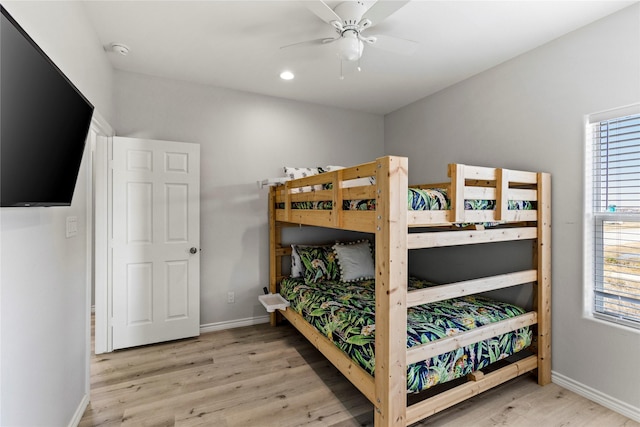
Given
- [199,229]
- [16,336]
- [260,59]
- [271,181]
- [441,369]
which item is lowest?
[441,369]

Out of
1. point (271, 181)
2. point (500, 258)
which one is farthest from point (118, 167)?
point (500, 258)

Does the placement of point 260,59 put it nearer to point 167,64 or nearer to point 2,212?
point 167,64

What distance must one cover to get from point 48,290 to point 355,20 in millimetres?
2257

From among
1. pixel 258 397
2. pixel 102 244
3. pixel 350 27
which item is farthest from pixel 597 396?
pixel 102 244

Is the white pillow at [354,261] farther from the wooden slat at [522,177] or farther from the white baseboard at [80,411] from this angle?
the white baseboard at [80,411]

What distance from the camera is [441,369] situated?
183cm

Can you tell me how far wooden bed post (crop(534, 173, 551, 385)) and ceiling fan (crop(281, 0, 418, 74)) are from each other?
1447mm

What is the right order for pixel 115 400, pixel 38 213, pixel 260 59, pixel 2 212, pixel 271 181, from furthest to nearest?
pixel 271 181, pixel 260 59, pixel 115 400, pixel 38 213, pixel 2 212

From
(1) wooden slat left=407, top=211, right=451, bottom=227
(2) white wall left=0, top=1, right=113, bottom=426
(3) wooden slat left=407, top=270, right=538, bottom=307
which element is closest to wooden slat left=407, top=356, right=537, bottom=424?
(3) wooden slat left=407, top=270, right=538, bottom=307

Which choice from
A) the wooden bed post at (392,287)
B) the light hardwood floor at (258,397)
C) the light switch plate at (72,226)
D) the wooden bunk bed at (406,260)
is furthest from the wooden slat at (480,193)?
the light switch plate at (72,226)

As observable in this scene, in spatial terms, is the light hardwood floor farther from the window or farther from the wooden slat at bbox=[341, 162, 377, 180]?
the wooden slat at bbox=[341, 162, 377, 180]

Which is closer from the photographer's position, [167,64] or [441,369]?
[441,369]

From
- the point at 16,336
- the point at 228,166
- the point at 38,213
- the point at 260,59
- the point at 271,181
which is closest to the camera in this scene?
the point at 16,336

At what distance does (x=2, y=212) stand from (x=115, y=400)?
1638mm
